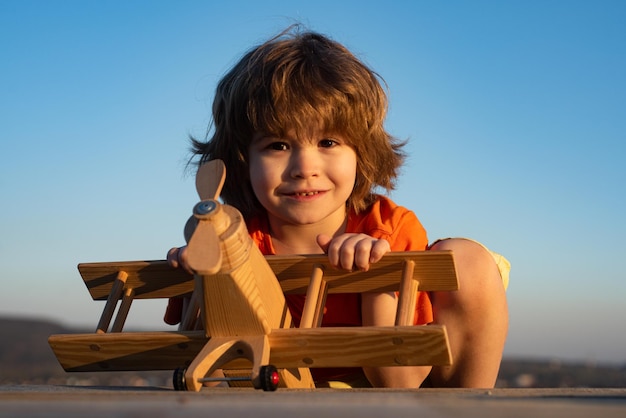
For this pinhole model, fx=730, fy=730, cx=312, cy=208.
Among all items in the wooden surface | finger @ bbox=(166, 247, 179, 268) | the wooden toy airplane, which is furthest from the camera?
finger @ bbox=(166, 247, 179, 268)

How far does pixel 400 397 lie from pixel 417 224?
2417mm

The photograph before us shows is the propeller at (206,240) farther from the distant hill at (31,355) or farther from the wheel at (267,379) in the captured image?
the distant hill at (31,355)

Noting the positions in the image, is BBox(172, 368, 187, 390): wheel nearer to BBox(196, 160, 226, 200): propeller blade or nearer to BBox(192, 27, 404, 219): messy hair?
BBox(196, 160, 226, 200): propeller blade

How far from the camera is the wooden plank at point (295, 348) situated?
2.68 metres

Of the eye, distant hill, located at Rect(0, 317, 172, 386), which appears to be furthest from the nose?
distant hill, located at Rect(0, 317, 172, 386)

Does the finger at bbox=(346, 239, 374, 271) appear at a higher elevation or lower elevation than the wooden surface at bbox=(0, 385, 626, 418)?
higher

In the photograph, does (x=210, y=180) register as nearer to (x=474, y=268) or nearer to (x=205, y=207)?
(x=205, y=207)

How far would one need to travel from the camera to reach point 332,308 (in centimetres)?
402

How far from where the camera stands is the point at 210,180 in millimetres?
2787

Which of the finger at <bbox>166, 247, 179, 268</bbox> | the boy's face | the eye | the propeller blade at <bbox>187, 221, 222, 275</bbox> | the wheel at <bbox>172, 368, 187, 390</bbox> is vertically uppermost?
the eye

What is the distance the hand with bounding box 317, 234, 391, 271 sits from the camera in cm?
314

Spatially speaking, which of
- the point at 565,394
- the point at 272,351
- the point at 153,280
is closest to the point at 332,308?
the point at 153,280

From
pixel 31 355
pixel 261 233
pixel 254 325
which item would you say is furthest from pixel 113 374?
pixel 254 325

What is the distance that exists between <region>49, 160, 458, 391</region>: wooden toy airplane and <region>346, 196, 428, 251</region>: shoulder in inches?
29.6
